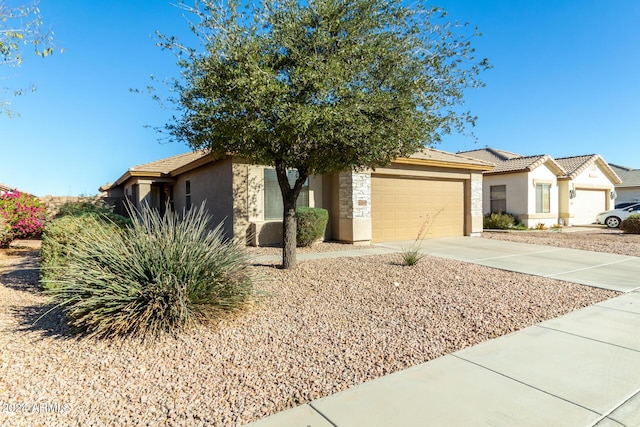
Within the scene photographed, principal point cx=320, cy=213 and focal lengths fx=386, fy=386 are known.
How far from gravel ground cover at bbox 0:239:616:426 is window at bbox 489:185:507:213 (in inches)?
620

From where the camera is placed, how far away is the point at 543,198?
874 inches

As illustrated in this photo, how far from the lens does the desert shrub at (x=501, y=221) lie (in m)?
20.7

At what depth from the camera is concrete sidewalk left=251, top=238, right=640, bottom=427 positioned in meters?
3.03

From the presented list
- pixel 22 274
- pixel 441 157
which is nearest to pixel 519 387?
pixel 22 274

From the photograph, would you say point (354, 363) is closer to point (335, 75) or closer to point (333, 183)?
point (335, 75)

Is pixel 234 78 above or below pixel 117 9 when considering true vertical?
below

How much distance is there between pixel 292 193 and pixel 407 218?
7.71m

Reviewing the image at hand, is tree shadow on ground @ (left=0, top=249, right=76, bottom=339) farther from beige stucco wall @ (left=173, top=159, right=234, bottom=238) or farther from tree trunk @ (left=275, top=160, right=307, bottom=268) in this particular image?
beige stucco wall @ (left=173, top=159, right=234, bottom=238)

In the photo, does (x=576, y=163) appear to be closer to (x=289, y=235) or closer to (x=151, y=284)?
(x=289, y=235)

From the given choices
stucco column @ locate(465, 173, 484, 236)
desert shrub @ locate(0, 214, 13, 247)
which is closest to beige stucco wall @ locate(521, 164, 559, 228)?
stucco column @ locate(465, 173, 484, 236)

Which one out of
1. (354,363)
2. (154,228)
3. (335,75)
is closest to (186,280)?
(154,228)

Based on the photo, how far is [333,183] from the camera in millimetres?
13797

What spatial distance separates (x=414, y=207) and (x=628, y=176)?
32.6m

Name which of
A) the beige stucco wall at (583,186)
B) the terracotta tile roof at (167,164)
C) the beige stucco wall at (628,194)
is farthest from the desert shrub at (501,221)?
the beige stucco wall at (628,194)
